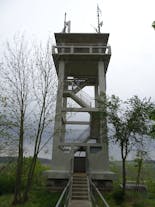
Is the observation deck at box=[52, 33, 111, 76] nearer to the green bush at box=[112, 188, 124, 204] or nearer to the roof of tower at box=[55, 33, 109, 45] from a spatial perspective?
the roof of tower at box=[55, 33, 109, 45]

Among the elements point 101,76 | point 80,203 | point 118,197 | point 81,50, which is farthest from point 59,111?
point 80,203

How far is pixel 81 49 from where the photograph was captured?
22.5m

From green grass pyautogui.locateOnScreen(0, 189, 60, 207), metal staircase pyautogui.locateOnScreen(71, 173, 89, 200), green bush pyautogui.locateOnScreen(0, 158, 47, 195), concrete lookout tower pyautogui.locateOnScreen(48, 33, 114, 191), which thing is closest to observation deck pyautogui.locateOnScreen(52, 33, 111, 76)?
concrete lookout tower pyautogui.locateOnScreen(48, 33, 114, 191)

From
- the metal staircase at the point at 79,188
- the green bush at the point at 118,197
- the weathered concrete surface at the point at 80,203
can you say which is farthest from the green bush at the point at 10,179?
the green bush at the point at 118,197

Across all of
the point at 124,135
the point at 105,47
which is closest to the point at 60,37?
the point at 105,47

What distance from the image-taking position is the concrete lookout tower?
749 inches

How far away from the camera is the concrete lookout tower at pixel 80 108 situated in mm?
19016

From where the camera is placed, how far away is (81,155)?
22.8m

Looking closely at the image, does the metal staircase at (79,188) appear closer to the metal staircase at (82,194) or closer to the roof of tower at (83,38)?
the metal staircase at (82,194)

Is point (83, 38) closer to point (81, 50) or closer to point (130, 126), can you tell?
point (81, 50)

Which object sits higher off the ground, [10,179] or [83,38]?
[83,38]

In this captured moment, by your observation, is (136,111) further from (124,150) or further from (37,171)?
(37,171)

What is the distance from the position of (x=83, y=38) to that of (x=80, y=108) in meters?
6.52

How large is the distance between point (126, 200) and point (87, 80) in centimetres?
1190
